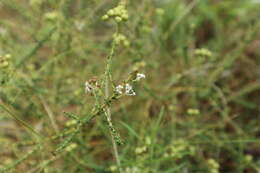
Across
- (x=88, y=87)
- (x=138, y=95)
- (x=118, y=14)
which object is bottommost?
(x=88, y=87)

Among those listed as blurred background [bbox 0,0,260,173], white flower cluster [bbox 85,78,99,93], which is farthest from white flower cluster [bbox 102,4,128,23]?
blurred background [bbox 0,0,260,173]

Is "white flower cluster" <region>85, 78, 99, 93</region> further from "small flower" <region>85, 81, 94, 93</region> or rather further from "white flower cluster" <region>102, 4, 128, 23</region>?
"white flower cluster" <region>102, 4, 128, 23</region>

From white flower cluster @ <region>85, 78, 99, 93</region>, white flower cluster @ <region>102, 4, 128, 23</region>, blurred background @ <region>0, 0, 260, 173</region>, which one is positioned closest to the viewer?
white flower cluster @ <region>85, 78, 99, 93</region>

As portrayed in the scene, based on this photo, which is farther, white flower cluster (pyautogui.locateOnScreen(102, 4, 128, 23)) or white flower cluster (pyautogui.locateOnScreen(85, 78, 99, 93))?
white flower cluster (pyautogui.locateOnScreen(102, 4, 128, 23))

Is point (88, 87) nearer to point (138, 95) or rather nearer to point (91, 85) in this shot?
point (91, 85)

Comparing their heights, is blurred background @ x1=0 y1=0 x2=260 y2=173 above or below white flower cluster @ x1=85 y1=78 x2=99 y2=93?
above

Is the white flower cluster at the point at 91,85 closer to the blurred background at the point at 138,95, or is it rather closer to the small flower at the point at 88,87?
the small flower at the point at 88,87

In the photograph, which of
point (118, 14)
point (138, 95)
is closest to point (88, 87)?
point (118, 14)

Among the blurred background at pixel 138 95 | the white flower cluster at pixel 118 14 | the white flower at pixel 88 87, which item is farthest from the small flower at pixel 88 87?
the blurred background at pixel 138 95

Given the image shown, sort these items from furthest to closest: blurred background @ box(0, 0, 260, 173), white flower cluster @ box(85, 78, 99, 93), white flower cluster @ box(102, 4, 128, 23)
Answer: blurred background @ box(0, 0, 260, 173) → white flower cluster @ box(102, 4, 128, 23) → white flower cluster @ box(85, 78, 99, 93)
